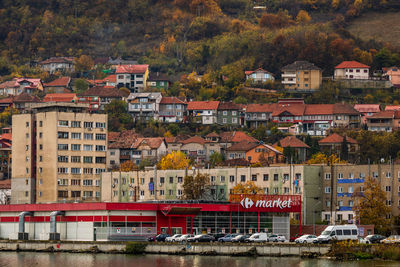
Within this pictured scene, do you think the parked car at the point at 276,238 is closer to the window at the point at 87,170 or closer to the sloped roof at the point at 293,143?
the window at the point at 87,170

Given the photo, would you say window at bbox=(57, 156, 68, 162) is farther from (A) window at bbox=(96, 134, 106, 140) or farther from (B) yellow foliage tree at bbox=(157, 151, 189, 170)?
(B) yellow foliage tree at bbox=(157, 151, 189, 170)

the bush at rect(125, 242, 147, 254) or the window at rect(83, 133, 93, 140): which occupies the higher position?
the window at rect(83, 133, 93, 140)

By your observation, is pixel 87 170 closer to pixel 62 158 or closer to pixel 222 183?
pixel 62 158

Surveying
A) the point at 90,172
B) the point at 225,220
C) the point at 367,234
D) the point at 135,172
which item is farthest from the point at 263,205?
the point at 90,172

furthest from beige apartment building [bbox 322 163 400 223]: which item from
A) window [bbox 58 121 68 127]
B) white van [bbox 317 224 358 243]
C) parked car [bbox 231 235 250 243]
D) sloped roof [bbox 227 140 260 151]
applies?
sloped roof [bbox 227 140 260 151]

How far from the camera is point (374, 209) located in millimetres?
126125

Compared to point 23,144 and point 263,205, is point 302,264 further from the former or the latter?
point 23,144

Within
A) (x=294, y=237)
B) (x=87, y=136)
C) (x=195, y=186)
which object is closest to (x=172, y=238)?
(x=294, y=237)

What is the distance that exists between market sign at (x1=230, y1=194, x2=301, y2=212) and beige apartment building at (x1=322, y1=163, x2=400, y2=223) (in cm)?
1030

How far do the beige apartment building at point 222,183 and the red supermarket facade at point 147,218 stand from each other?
12.0 meters

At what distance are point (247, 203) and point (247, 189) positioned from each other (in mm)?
15659

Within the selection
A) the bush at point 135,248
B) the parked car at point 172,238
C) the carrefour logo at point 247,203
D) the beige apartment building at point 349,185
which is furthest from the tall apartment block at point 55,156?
the bush at point 135,248

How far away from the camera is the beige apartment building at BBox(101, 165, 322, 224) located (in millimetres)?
137000

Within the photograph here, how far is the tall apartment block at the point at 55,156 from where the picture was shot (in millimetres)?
159875
